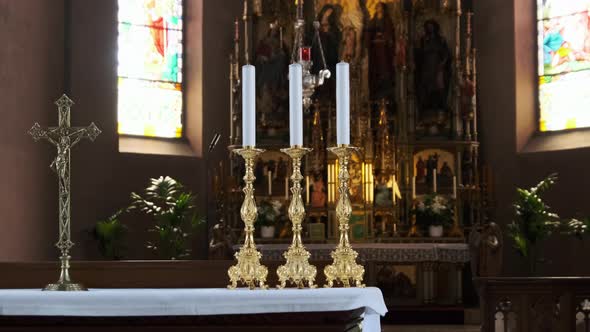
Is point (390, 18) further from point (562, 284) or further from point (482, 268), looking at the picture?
point (562, 284)

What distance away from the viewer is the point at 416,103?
15.8 metres

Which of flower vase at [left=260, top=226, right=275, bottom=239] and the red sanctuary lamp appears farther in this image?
flower vase at [left=260, top=226, right=275, bottom=239]

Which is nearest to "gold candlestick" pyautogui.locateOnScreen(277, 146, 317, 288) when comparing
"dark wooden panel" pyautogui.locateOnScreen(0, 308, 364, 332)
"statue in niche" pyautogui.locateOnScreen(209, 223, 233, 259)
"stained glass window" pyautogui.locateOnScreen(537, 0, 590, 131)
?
"dark wooden panel" pyautogui.locateOnScreen(0, 308, 364, 332)

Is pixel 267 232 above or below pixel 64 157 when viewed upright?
below

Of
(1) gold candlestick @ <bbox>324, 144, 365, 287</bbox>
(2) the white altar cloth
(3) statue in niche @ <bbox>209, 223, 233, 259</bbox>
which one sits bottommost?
(3) statue in niche @ <bbox>209, 223, 233, 259</bbox>

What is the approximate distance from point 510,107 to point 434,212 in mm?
2668

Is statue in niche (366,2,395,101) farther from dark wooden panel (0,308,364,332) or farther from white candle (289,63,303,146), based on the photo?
dark wooden panel (0,308,364,332)

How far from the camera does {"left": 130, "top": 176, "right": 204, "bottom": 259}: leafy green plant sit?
14.5m

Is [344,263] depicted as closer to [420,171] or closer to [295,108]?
[295,108]

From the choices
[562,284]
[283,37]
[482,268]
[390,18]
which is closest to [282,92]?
[283,37]

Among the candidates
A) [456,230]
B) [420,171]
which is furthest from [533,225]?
[420,171]

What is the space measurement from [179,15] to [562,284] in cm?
1025

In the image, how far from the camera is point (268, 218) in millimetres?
14945

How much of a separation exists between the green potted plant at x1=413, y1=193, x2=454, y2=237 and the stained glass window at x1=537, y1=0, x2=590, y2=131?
8.64 feet
